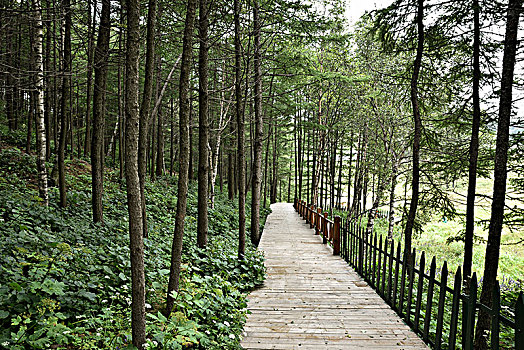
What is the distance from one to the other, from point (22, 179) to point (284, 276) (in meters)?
8.42

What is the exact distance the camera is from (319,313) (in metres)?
5.31

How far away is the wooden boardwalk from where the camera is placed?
171 inches

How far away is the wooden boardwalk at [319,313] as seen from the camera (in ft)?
14.2

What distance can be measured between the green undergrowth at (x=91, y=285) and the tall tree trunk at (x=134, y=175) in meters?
0.33

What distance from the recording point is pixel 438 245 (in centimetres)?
1997

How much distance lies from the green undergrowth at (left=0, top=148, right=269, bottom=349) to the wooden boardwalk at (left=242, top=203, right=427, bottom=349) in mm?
406

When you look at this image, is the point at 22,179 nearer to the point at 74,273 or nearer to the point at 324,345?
the point at 74,273

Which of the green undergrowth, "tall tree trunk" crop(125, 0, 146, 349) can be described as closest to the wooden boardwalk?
the green undergrowth

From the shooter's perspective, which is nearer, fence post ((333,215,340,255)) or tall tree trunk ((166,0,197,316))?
tall tree trunk ((166,0,197,316))

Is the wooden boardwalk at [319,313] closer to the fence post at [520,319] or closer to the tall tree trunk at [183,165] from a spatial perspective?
the tall tree trunk at [183,165]

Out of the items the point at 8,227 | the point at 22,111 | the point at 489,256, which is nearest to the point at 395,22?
the point at 489,256

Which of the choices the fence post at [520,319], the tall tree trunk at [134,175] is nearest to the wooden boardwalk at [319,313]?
the tall tree trunk at [134,175]

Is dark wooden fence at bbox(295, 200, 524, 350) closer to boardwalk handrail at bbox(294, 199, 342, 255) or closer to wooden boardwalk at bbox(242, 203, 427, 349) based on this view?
boardwalk handrail at bbox(294, 199, 342, 255)

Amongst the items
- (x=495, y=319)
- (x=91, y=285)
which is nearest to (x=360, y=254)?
(x=495, y=319)
